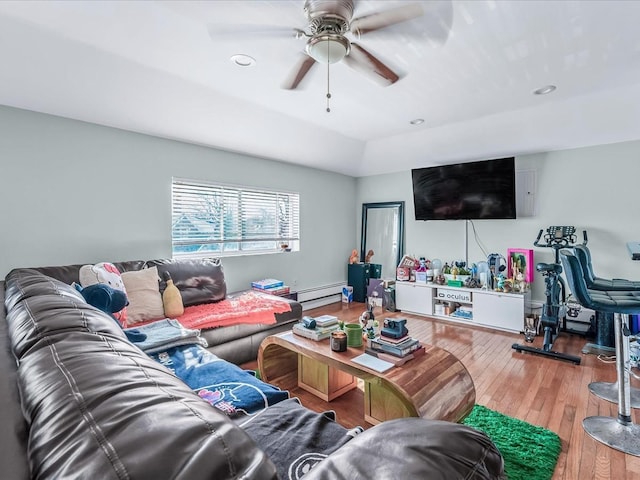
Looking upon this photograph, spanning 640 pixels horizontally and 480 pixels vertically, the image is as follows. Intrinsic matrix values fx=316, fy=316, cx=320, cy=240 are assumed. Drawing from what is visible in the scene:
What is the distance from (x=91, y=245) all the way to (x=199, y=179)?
4.32 feet

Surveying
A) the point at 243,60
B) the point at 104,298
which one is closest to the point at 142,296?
the point at 104,298

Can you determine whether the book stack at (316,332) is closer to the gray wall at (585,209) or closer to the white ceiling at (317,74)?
the white ceiling at (317,74)

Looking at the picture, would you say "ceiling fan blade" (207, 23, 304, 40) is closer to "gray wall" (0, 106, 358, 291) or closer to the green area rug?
"gray wall" (0, 106, 358, 291)

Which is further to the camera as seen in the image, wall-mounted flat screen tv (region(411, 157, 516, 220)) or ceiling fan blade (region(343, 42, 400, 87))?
wall-mounted flat screen tv (region(411, 157, 516, 220))

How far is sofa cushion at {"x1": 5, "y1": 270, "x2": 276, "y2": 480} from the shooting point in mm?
428

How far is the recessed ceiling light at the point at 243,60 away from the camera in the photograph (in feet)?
7.72

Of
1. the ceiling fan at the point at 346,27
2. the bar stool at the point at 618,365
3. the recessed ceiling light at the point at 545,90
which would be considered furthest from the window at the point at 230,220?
the bar stool at the point at 618,365

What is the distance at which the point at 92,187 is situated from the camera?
3.02m

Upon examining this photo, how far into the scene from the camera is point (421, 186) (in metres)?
4.76

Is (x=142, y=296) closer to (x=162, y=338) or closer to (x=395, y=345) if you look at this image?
(x=162, y=338)

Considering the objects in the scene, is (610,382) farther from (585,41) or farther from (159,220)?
(159,220)

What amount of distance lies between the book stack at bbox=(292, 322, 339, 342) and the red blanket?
67 centimetres

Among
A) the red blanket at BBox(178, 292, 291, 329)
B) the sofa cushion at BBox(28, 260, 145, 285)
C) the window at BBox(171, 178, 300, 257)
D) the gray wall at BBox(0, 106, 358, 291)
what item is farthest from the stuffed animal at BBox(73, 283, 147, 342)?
the window at BBox(171, 178, 300, 257)

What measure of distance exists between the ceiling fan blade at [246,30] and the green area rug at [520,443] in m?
2.76
